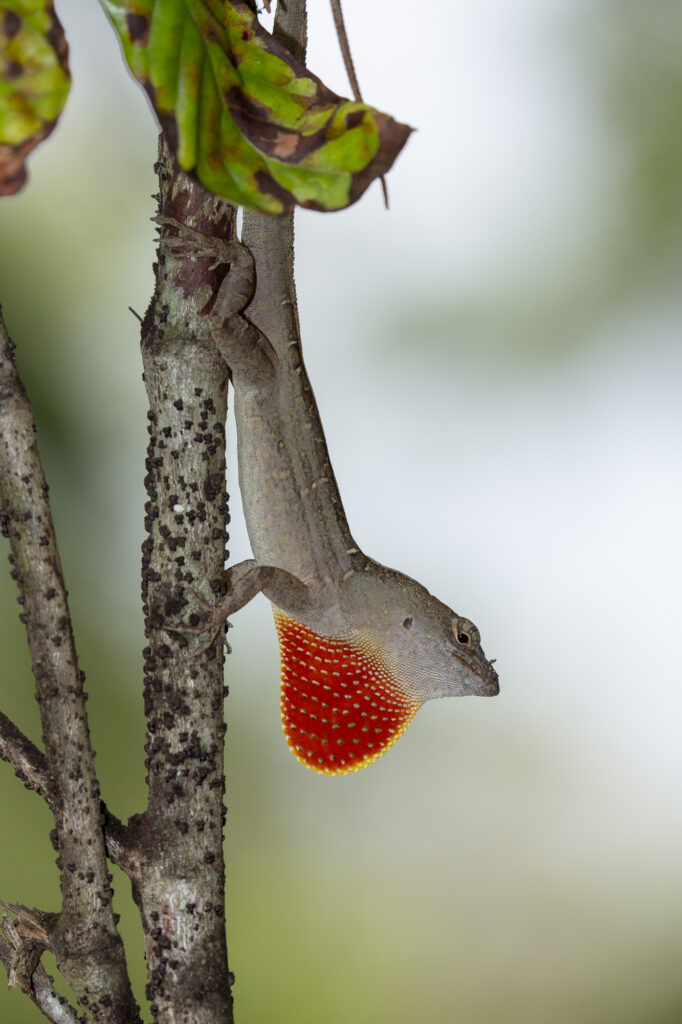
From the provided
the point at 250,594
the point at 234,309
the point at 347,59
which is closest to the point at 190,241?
the point at 234,309

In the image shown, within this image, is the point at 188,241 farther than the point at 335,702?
No

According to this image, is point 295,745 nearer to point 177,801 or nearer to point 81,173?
point 177,801

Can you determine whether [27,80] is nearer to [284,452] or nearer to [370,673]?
[284,452]

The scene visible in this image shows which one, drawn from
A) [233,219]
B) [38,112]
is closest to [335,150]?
[38,112]

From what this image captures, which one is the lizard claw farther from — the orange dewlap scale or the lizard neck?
the orange dewlap scale

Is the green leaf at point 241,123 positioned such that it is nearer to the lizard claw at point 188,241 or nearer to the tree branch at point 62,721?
the lizard claw at point 188,241
